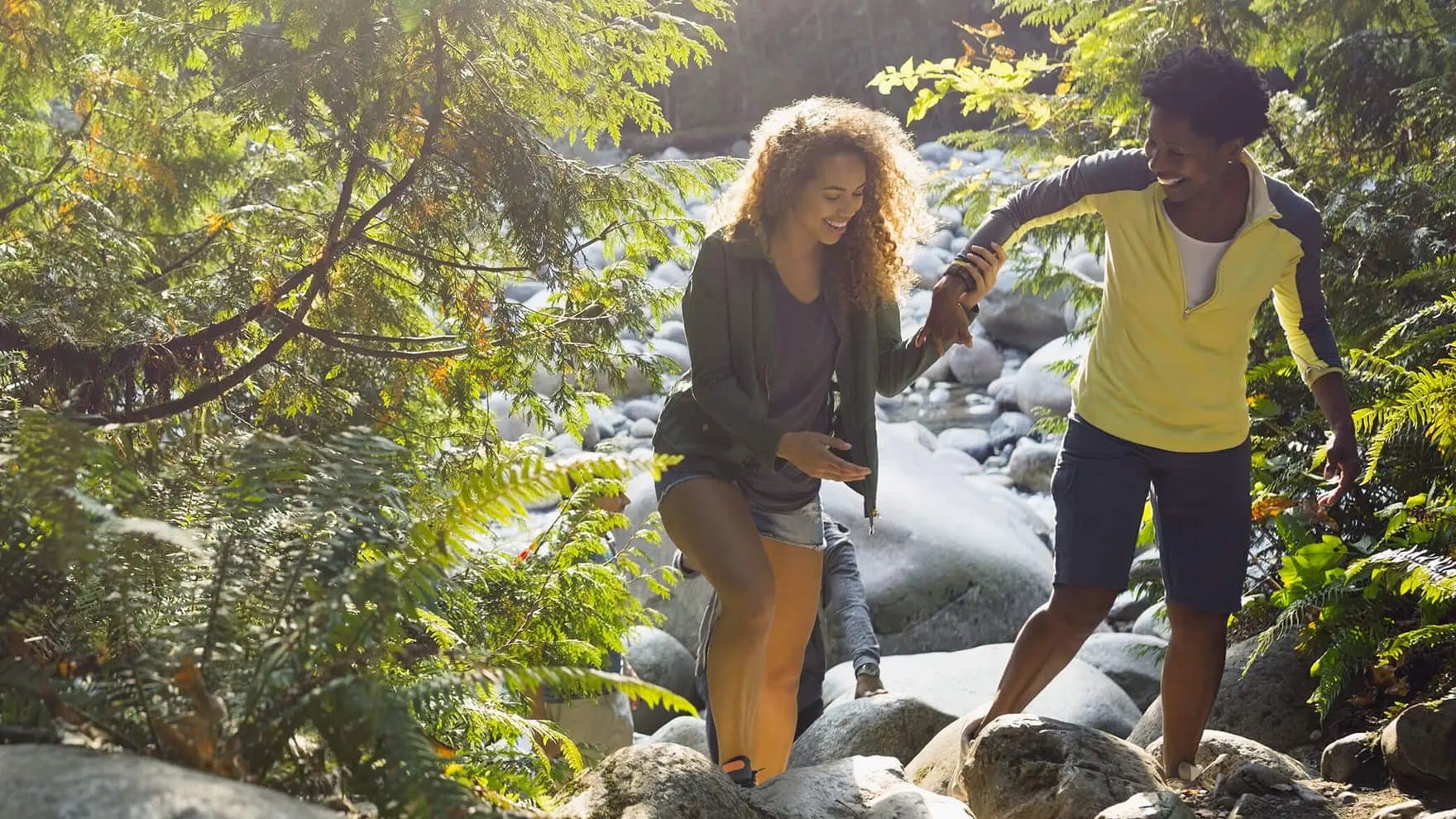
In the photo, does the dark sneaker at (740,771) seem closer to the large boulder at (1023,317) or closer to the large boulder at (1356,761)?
the large boulder at (1356,761)

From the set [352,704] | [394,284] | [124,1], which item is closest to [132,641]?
[352,704]

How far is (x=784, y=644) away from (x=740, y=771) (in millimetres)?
609

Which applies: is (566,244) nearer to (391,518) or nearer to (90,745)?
(391,518)

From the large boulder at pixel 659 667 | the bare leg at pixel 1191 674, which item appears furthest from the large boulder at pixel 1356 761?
the large boulder at pixel 659 667

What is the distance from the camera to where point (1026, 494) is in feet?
39.2

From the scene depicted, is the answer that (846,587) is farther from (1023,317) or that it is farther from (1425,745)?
(1023,317)

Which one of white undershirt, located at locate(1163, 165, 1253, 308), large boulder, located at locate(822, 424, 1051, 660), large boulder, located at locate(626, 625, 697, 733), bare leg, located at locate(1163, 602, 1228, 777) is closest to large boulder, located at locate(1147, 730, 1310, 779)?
bare leg, located at locate(1163, 602, 1228, 777)

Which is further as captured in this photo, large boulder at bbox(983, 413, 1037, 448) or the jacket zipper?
large boulder at bbox(983, 413, 1037, 448)

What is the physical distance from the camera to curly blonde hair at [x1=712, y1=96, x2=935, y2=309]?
3.76 m

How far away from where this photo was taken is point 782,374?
3740 mm

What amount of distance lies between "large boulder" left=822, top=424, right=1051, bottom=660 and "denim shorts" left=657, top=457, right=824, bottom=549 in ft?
13.4

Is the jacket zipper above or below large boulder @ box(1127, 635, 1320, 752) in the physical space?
above

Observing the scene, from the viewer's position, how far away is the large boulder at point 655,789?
2613 millimetres

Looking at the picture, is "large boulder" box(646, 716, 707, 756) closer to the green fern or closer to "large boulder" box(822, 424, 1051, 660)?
"large boulder" box(822, 424, 1051, 660)
